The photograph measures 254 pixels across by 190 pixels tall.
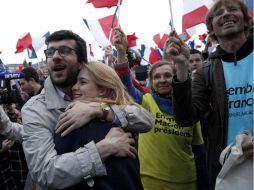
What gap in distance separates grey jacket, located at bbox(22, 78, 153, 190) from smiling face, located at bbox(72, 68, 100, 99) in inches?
5.2

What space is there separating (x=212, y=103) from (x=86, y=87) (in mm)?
747

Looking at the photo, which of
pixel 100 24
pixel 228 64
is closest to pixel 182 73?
pixel 228 64

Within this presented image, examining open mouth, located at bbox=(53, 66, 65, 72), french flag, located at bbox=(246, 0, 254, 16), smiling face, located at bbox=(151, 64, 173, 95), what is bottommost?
smiling face, located at bbox=(151, 64, 173, 95)

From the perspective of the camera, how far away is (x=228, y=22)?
7.22 feet

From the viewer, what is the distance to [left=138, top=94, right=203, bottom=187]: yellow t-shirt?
9.70 feet

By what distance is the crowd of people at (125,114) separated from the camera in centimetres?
172

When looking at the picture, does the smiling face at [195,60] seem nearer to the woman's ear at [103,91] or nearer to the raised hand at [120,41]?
the raised hand at [120,41]

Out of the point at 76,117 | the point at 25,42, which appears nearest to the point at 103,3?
the point at 76,117

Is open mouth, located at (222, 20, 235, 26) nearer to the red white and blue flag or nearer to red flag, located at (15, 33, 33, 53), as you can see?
the red white and blue flag

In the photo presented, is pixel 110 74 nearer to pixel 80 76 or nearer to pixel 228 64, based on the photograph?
pixel 80 76

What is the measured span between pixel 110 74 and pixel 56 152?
53 cm

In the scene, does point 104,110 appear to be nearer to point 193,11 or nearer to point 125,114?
point 125,114

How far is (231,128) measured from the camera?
6.72ft

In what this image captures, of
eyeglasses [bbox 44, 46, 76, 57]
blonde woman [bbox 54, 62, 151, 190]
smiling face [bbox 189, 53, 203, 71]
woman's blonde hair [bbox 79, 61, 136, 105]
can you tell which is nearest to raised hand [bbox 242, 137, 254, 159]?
blonde woman [bbox 54, 62, 151, 190]
